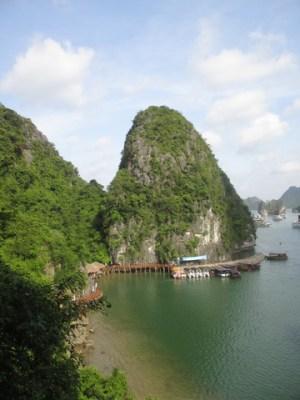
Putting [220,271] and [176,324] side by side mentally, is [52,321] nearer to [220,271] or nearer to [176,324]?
[176,324]

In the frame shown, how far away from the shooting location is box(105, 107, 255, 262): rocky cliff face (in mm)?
65750

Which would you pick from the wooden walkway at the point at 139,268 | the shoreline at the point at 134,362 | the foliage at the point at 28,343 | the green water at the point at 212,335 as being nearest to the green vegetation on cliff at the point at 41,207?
the wooden walkway at the point at 139,268

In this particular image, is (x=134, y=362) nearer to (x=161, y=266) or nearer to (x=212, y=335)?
(x=212, y=335)

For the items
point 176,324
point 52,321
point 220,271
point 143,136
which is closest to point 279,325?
point 176,324

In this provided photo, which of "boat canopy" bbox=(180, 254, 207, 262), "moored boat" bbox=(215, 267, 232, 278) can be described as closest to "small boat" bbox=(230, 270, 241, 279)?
"moored boat" bbox=(215, 267, 232, 278)

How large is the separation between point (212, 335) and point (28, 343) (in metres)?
27.6

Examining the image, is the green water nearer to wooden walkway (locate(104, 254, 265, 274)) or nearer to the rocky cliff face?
wooden walkway (locate(104, 254, 265, 274))

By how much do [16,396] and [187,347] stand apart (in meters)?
25.3

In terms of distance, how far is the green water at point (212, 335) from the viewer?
23266 millimetres

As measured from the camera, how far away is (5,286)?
611 centimetres

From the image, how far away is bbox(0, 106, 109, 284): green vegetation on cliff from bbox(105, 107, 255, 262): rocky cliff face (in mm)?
6136

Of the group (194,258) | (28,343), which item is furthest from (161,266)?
(28,343)

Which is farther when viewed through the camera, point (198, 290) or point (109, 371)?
point (198, 290)

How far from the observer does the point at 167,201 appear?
6781 centimetres
